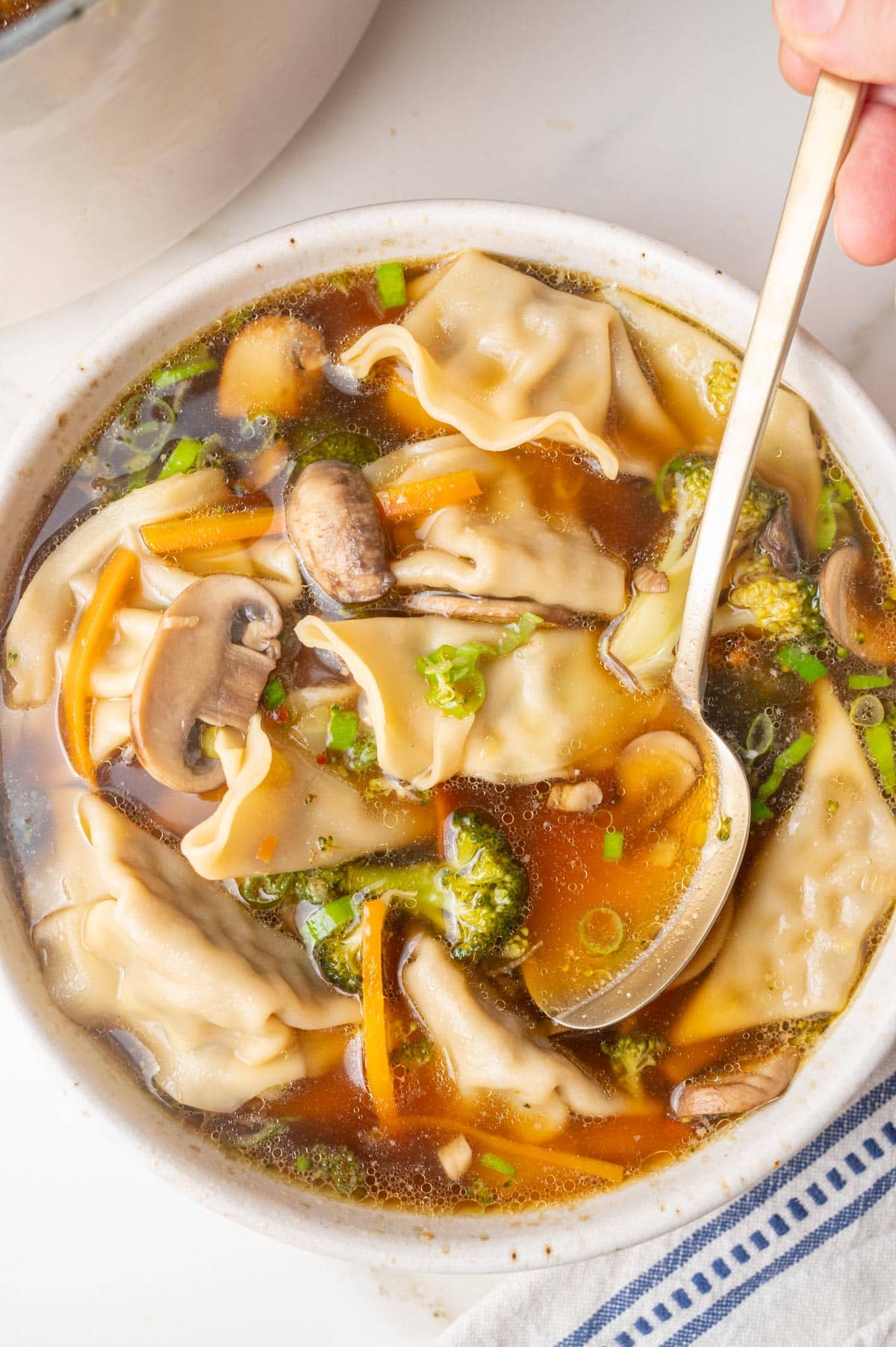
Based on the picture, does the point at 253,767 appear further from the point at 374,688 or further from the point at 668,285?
the point at 668,285

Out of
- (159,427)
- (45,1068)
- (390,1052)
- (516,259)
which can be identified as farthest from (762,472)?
(45,1068)

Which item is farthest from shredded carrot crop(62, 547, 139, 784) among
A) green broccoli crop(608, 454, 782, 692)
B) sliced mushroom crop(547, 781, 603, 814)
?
green broccoli crop(608, 454, 782, 692)

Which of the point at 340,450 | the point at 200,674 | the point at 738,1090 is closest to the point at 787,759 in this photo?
the point at 738,1090

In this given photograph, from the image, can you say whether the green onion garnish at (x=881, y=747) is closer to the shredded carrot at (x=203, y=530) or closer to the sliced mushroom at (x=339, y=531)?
the sliced mushroom at (x=339, y=531)

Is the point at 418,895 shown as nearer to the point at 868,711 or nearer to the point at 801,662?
the point at 801,662

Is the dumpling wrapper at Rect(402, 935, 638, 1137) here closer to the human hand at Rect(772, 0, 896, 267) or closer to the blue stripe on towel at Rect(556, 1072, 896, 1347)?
the blue stripe on towel at Rect(556, 1072, 896, 1347)

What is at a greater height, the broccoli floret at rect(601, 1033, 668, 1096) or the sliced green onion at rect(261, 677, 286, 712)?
the sliced green onion at rect(261, 677, 286, 712)
